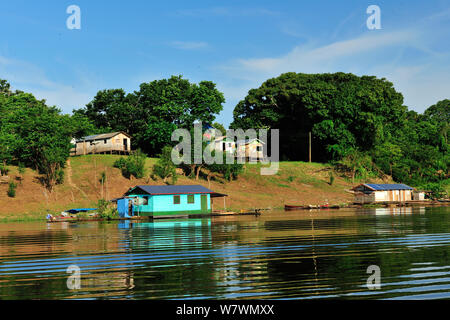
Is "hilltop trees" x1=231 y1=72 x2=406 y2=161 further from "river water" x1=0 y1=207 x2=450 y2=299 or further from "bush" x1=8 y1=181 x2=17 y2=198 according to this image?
"river water" x1=0 y1=207 x2=450 y2=299

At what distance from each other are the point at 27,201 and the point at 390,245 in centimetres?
5831

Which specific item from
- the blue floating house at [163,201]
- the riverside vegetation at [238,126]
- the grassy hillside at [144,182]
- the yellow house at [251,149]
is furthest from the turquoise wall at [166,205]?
the yellow house at [251,149]

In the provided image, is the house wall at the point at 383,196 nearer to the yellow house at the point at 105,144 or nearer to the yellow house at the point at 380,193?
the yellow house at the point at 380,193

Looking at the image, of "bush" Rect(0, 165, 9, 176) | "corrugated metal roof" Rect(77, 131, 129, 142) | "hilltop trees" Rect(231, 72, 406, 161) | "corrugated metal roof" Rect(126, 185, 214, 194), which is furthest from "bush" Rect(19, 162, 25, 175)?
"hilltop trees" Rect(231, 72, 406, 161)

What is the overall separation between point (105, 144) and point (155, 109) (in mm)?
12904

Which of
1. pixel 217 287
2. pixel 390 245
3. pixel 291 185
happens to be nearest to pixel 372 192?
pixel 291 185

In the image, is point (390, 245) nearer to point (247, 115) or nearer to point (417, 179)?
point (417, 179)

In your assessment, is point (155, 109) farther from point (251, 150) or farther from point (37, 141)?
point (37, 141)

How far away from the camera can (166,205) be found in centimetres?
6000

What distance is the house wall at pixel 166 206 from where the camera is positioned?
59.1m

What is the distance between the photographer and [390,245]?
2245 centimetres

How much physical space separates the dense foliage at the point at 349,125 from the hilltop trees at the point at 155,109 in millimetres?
18021

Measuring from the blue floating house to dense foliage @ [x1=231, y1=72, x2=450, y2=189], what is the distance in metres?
48.5

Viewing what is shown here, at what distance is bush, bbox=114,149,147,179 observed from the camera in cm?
8056
